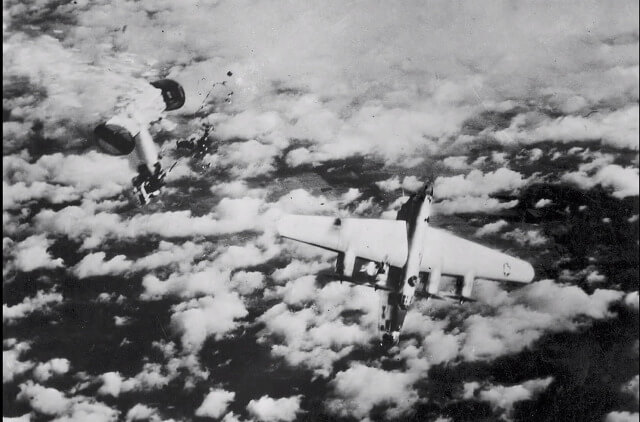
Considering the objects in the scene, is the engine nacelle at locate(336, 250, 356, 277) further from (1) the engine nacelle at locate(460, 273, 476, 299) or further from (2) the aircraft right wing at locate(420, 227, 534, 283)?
(1) the engine nacelle at locate(460, 273, 476, 299)

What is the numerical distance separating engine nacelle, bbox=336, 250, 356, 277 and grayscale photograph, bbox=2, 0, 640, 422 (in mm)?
60

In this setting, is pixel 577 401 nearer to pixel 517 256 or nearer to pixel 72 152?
pixel 517 256

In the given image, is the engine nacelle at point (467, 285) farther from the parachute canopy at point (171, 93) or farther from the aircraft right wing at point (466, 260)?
the parachute canopy at point (171, 93)

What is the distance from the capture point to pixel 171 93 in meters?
6.41

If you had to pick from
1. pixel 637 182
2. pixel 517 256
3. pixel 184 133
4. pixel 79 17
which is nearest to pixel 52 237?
pixel 184 133

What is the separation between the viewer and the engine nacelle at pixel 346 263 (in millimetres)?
6426

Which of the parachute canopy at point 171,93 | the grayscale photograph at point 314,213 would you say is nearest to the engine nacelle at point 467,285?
the grayscale photograph at point 314,213

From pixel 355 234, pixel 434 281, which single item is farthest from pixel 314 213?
pixel 434 281

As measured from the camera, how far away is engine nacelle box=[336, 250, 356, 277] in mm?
6426

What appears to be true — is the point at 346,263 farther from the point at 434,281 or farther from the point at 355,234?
the point at 434,281

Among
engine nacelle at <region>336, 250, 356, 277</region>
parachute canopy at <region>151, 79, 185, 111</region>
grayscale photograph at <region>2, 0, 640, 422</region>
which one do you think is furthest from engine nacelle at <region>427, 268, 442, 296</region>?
→ parachute canopy at <region>151, 79, 185, 111</region>

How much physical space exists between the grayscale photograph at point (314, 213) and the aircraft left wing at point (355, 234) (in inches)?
1.3

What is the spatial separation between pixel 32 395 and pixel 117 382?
1.20 meters

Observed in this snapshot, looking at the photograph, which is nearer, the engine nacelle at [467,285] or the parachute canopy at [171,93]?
the parachute canopy at [171,93]
